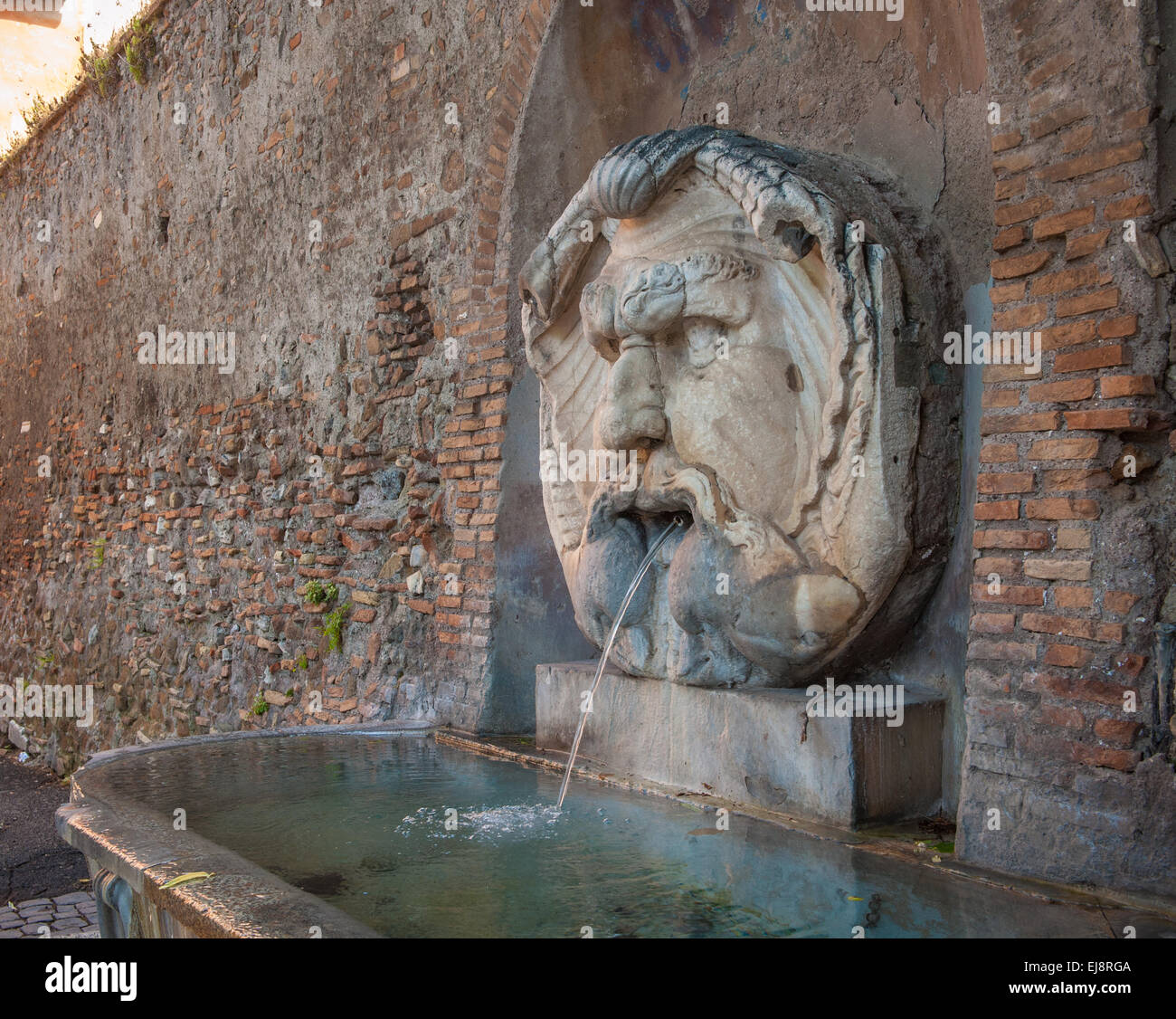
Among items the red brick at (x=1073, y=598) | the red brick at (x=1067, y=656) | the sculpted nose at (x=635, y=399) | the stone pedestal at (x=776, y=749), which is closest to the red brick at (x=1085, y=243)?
the red brick at (x=1073, y=598)

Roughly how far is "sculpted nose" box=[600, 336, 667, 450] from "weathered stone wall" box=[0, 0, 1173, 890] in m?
0.95

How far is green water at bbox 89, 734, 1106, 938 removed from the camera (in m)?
2.32

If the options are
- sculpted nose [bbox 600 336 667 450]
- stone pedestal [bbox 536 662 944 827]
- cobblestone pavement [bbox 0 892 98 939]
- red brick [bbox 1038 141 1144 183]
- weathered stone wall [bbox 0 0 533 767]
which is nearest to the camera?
red brick [bbox 1038 141 1144 183]

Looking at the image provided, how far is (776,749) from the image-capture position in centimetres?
317

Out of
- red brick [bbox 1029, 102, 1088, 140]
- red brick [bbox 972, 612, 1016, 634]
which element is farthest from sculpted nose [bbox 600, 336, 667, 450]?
red brick [bbox 1029, 102, 1088, 140]

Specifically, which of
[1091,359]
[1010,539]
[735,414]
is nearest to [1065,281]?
[1091,359]

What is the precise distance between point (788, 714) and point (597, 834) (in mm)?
633

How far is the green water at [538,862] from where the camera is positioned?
2.32 metres

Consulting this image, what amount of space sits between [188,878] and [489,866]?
708mm

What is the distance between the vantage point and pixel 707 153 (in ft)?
11.2

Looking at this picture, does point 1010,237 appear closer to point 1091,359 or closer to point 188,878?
point 1091,359

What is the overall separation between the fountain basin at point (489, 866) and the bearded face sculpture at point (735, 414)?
0.57 m

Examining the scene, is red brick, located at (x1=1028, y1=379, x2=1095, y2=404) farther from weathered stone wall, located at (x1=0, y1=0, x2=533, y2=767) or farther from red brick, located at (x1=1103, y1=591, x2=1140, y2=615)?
weathered stone wall, located at (x1=0, y1=0, x2=533, y2=767)

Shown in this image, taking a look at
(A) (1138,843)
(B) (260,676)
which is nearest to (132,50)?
(B) (260,676)
